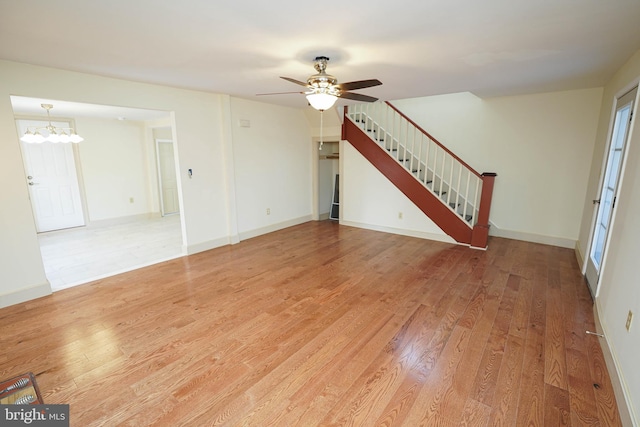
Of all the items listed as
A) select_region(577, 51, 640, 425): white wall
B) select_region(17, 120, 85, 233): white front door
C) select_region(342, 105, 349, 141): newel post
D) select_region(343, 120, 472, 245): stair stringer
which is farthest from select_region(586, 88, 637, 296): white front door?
select_region(17, 120, 85, 233): white front door

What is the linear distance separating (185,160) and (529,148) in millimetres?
5242

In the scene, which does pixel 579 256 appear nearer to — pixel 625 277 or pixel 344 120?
pixel 625 277

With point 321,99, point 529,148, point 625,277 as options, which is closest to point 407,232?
point 529,148

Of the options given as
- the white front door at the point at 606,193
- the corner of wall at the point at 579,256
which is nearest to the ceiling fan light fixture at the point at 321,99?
the white front door at the point at 606,193

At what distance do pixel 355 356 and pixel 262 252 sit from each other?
259 cm

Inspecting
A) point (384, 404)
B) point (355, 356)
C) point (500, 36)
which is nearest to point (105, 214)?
point (355, 356)

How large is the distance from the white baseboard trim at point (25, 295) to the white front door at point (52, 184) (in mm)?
3118

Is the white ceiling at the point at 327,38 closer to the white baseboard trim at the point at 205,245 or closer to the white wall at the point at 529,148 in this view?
the white wall at the point at 529,148

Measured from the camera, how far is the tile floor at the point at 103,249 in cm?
370

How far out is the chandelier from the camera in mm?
4570

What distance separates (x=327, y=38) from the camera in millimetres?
2168

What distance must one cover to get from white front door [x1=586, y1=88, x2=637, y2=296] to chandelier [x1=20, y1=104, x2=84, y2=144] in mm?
7344

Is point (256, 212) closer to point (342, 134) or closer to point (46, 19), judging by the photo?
point (342, 134)

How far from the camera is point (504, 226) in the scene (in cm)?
499
